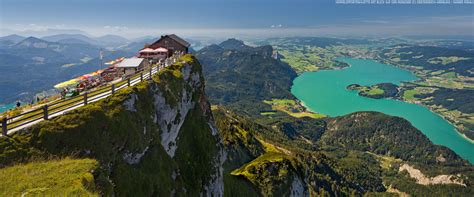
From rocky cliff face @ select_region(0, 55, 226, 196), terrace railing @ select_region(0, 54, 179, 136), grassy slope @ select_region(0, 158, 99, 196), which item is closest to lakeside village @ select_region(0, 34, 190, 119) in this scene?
terrace railing @ select_region(0, 54, 179, 136)

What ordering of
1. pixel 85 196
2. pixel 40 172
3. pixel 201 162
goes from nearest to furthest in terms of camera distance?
1. pixel 85 196
2. pixel 40 172
3. pixel 201 162

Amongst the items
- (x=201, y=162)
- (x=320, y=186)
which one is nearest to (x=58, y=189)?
(x=201, y=162)

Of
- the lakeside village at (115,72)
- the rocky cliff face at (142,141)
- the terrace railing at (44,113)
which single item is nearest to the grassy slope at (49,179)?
the rocky cliff face at (142,141)

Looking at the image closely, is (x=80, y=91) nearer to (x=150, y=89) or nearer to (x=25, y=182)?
(x=150, y=89)

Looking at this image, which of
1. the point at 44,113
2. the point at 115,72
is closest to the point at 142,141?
the point at 44,113

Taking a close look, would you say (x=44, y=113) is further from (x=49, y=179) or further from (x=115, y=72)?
(x=115, y=72)

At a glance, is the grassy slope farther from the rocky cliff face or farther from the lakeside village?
the lakeside village
